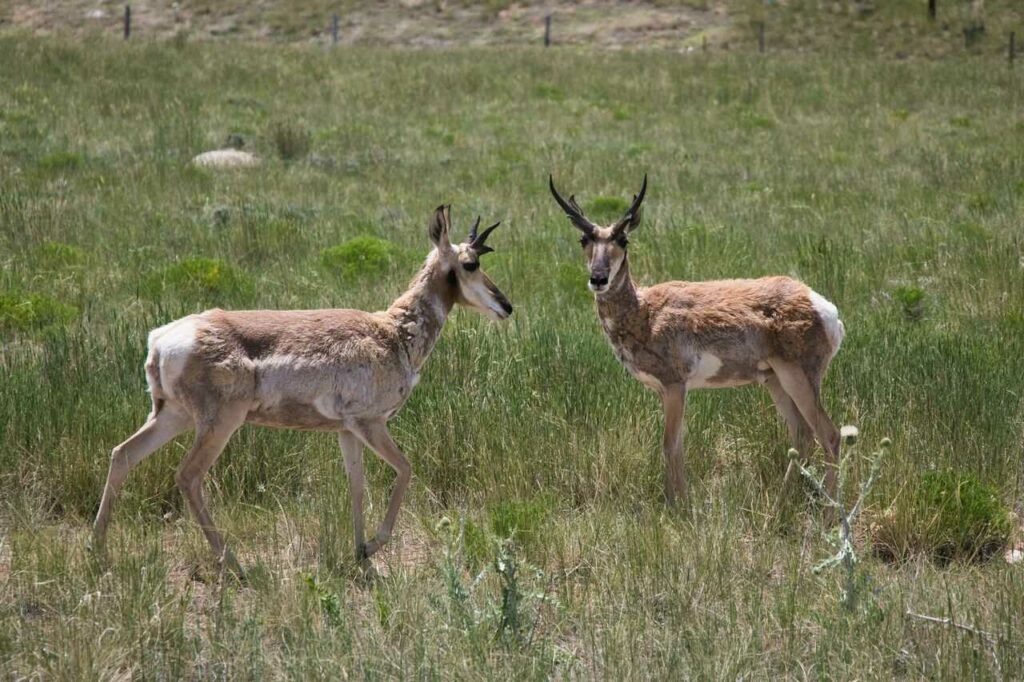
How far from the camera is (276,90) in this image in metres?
27.0

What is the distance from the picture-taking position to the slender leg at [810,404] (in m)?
7.42

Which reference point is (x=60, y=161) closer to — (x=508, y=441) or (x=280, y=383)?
(x=508, y=441)

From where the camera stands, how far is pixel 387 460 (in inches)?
248

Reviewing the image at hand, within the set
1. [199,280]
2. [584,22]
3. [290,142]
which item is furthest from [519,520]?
[584,22]

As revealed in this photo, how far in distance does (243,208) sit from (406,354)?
827cm

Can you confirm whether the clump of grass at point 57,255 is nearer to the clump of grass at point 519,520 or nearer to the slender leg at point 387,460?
the slender leg at point 387,460

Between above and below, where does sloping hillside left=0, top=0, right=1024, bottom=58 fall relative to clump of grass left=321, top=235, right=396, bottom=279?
below

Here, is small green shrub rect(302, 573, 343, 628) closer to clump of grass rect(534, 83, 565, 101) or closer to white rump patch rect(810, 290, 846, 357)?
white rump patch rect(810, 290, 846, 357)

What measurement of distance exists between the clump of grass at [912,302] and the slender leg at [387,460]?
19.9 feet

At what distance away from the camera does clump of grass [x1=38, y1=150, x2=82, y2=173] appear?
1698cm

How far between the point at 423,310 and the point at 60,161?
39.6 ft

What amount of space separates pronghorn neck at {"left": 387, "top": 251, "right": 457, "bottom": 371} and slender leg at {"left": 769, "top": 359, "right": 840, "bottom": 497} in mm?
2066

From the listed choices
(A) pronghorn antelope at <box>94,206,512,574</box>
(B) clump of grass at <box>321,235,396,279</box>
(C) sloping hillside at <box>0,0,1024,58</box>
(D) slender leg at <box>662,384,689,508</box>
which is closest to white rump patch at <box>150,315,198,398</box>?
(A) pronghorn antelope at <box>94,206,512,574</box>

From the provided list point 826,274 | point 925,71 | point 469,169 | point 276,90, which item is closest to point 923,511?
point 826,274
